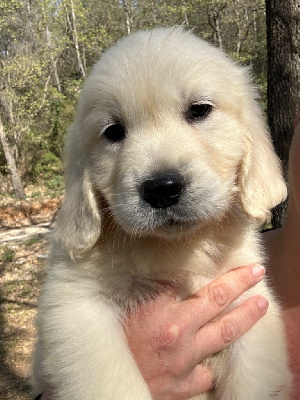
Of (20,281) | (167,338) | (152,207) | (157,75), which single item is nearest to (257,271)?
(167,338)

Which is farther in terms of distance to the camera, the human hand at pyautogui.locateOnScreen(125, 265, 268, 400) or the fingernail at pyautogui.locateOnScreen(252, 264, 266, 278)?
the fingernail at pyautogui.locateOnScreen(252, 264, 266, 278)

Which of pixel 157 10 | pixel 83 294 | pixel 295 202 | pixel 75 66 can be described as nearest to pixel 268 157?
pixel 295 202

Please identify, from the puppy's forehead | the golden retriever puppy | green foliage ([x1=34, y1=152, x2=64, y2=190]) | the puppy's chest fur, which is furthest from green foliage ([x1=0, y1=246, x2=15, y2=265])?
green foliage ([x1=34, y1=152, x2=64, y2=190])

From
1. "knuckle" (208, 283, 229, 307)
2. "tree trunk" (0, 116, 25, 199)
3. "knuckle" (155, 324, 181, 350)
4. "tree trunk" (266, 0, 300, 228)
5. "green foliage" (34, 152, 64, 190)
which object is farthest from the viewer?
"green foliage" (34, 152, 64, 190)

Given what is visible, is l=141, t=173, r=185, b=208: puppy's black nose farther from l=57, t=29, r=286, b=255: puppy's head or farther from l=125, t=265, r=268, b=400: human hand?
l=125, t=265, r=268, b=400: human hand

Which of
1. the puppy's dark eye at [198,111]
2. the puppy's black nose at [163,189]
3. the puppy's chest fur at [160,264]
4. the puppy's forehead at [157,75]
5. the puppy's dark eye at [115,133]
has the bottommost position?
Answer: the puppy's chest fur at [160,264]

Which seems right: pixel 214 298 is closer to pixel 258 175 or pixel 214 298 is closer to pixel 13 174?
pixel 258 175

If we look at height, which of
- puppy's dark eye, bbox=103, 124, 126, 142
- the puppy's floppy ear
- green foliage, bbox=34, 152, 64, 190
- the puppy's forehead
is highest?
the puppy's forehead

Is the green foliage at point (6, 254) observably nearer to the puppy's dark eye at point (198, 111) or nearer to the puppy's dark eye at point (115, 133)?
the puppy's dark eye at point (115, 133)

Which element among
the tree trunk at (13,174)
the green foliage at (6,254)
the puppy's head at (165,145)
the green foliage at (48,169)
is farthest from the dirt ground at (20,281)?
the green foliage at (48,169)

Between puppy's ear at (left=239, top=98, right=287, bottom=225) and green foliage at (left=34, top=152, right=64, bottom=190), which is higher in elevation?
puppy's ear at (left=239, top=98, right=287, bottom=225)
